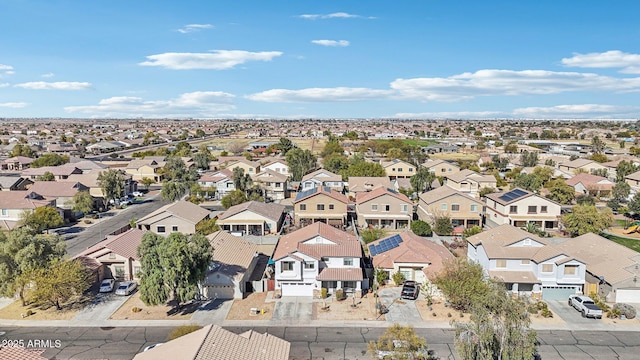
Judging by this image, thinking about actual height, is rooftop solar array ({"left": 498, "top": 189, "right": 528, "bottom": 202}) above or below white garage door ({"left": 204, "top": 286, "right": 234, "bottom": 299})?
above

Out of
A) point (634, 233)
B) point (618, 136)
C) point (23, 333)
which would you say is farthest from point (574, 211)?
point (618, 136)

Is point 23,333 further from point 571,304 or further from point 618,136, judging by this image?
point 618,136

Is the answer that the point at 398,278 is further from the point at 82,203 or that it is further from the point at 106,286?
the point at 82,203

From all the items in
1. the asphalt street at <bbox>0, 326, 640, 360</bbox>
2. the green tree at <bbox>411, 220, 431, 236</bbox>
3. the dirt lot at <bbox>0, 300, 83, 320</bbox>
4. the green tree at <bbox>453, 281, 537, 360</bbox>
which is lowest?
the asphalt street at <bbox>0, 326, 640, 360</bbox>

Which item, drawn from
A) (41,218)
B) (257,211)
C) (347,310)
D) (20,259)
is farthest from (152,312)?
(41,218)

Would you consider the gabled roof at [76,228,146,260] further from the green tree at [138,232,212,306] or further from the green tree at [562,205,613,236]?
the green tree at [562,205,613,236]

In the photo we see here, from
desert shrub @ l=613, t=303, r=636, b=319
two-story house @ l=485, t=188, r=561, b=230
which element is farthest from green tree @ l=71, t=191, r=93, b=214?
desert shrub @ l=613, t=303, r=636, b=319
